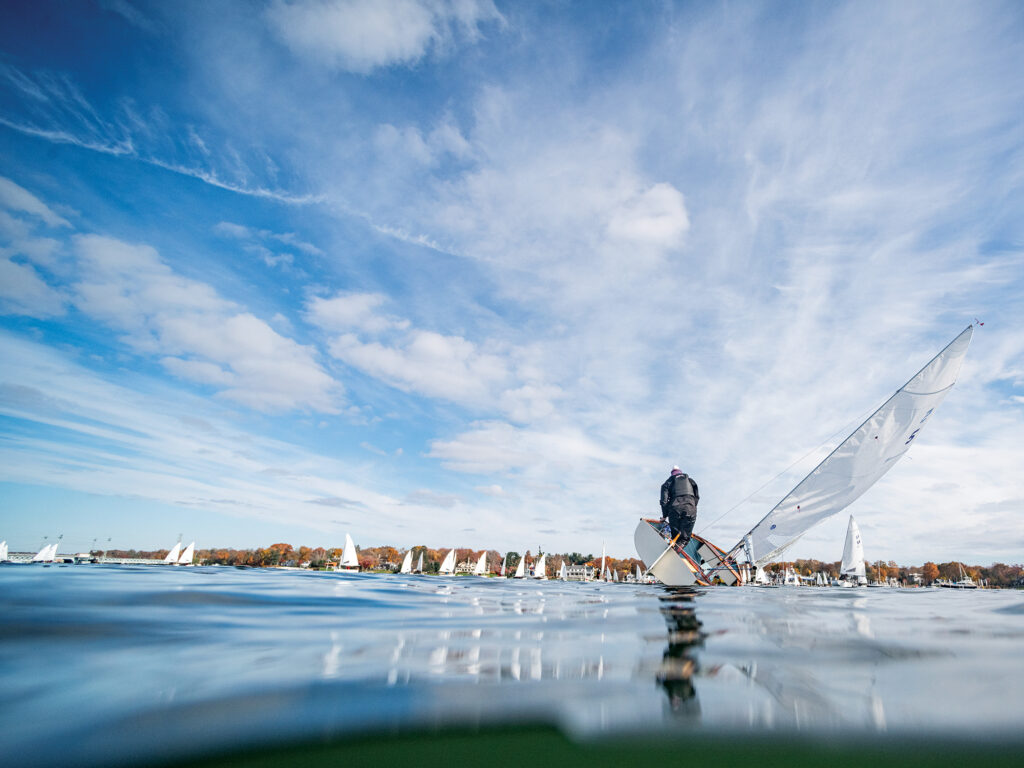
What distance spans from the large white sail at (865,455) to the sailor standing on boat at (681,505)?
7971 millimetres

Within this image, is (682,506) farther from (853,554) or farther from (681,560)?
(853,554)

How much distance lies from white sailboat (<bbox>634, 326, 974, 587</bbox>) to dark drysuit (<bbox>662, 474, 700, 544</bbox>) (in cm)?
284

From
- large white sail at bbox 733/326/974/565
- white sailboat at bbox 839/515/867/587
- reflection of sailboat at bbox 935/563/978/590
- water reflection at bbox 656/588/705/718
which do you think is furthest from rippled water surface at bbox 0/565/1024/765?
reflection of sailboat at bbox 935/563/978/590

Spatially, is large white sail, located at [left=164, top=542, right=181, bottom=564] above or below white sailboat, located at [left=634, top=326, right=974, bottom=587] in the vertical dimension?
below

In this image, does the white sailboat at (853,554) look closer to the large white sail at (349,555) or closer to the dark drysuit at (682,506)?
the dark drysuit at (682,506)

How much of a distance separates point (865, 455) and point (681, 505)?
18572 millimetres

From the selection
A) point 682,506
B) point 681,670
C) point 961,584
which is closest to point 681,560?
point 682,506

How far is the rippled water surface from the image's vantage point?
3559mm

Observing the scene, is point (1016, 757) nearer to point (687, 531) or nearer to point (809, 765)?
point (809, 765)

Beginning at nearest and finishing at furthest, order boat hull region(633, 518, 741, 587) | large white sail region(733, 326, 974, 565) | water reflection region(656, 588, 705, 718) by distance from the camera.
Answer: water reflection region(656, 588, 705, 718)
large white sail region(733, 326, 974, 565)
boat hull region(633, 518, 741, 587)

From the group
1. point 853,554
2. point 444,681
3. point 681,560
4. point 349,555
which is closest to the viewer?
point 444,681

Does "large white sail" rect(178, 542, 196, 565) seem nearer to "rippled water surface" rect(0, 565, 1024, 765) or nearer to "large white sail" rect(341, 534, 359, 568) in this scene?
"large white sail" rect(341, 534, 359, 568)

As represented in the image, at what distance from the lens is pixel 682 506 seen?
1980 inches

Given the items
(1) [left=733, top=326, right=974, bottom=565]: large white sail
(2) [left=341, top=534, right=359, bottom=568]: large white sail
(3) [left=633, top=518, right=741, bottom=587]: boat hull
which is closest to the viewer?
(1) [left=733, top=326, right=974, bottom=565]: large white sail
